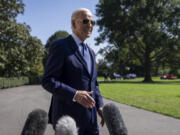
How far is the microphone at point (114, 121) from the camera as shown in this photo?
1357 millimetres

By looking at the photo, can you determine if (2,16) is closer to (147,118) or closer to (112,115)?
(147,118)

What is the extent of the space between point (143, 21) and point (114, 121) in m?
32.1

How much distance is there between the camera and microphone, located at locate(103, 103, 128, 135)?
1357 mm

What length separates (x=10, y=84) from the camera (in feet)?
91.9

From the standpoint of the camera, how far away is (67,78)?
6.05 feet

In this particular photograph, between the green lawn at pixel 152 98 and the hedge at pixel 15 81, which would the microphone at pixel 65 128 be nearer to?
the green lawn at pixel 152 98

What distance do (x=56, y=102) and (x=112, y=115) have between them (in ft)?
2.03

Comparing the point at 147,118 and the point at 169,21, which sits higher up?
the point at 169,21

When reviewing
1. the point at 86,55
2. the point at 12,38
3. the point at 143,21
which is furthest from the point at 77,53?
the point at 143,21

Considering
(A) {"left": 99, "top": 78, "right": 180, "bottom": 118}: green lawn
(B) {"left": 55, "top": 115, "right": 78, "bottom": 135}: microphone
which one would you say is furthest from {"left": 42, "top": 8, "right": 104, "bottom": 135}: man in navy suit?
(A) {"left": 99, "top": 78, "right": 180, "bottom": 118}: green lawn

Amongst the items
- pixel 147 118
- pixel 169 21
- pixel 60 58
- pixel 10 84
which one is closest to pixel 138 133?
pixel 147 118

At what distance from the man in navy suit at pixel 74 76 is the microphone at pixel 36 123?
393mm

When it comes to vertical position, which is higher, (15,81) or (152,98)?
(15,81)

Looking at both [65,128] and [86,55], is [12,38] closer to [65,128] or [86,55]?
[86,55]
